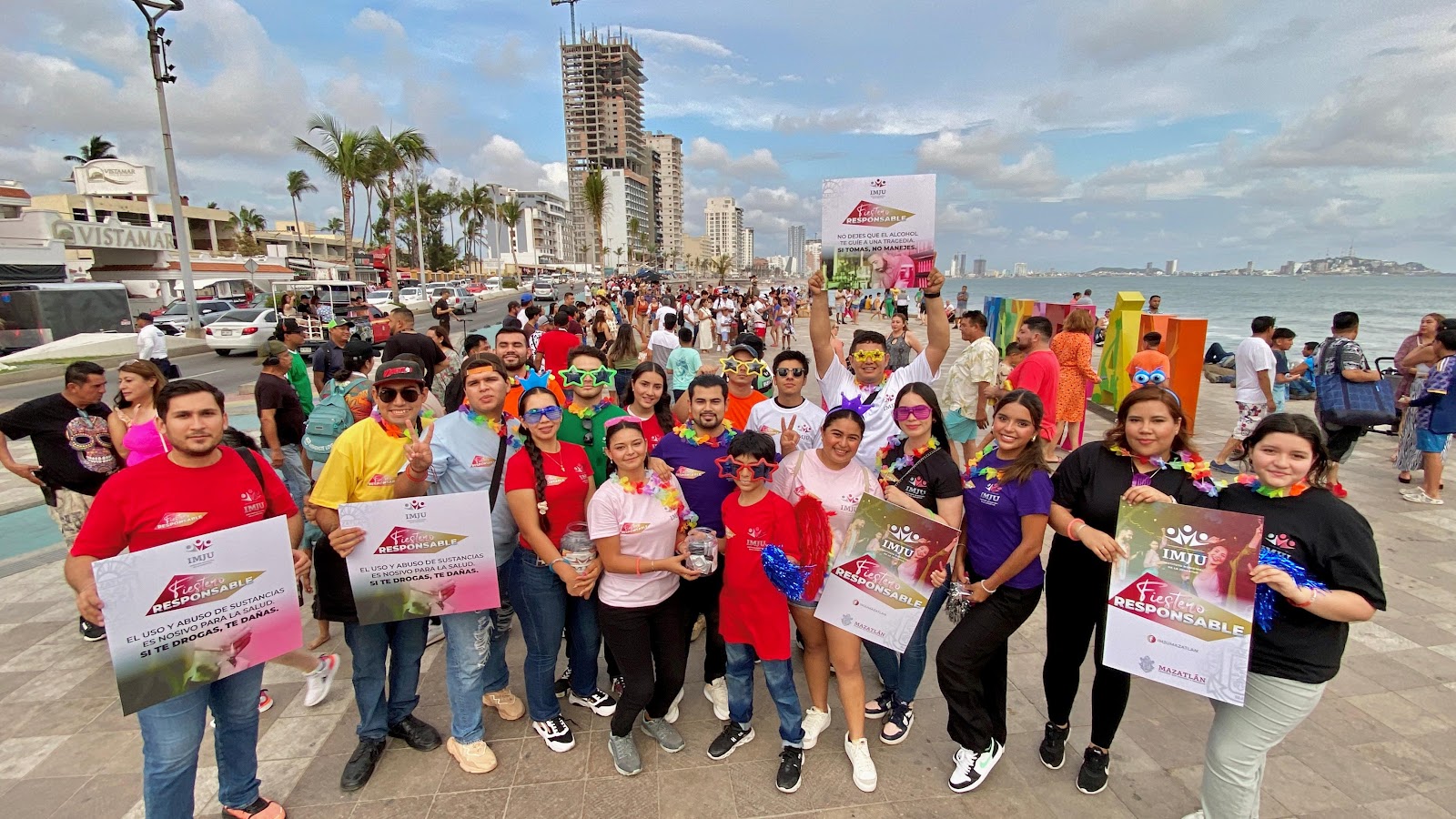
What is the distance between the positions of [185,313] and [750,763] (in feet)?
94.2

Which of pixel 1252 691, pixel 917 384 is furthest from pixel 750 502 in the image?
pixel 1252 691

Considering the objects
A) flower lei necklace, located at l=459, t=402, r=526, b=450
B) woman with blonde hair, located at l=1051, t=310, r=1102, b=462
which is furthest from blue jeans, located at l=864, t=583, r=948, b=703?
woman with blonde hair, located at l=1051, t=310, r=1102, b=462

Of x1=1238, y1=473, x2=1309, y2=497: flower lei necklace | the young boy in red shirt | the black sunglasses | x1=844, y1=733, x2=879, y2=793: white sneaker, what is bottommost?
x1=844, y1=733, x2=879, y2=793: white sneaker

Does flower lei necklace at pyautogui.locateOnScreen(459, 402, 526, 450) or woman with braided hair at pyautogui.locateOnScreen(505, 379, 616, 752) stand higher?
flower lei necklace at pyautogui.locateOnScreen(459, 402, 526, 450)

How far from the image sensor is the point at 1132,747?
317cm

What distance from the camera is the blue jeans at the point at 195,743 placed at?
235cm

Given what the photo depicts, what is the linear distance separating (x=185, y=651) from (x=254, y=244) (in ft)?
224

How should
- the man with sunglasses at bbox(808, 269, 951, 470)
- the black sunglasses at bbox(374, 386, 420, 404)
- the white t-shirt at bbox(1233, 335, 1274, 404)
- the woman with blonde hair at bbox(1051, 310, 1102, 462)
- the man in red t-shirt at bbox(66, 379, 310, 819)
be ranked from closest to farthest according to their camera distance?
the man in red t-shirt at bbox(66, 379, 310, 819)
the black sunglasses at bbox(374, 386, 420, 404)
the man with sunglasses at bbox(808, 269, 951, 470)
the white t-shirt at bbox(1233, 335, 1274, 404)
the woman with blonde hair at bbox(1051, 310, 1102, 462)

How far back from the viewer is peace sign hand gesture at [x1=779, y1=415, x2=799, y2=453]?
3637 mm

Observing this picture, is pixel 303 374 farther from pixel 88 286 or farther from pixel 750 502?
pixel 88 286

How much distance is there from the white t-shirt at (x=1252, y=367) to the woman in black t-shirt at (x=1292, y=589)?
18.6ft

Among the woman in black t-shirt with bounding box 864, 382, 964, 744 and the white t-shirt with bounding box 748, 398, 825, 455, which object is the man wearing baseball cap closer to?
the white t-shirt with bounding box 748, 398, 825, 455

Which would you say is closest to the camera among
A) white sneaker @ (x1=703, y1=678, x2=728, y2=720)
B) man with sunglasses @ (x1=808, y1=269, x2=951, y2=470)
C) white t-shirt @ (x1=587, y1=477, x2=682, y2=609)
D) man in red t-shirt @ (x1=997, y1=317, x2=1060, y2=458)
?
white t-shirt @ (x1=587, y1=477, x2=682, y2=609)

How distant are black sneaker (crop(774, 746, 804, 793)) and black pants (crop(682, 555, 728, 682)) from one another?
1.60 feet
